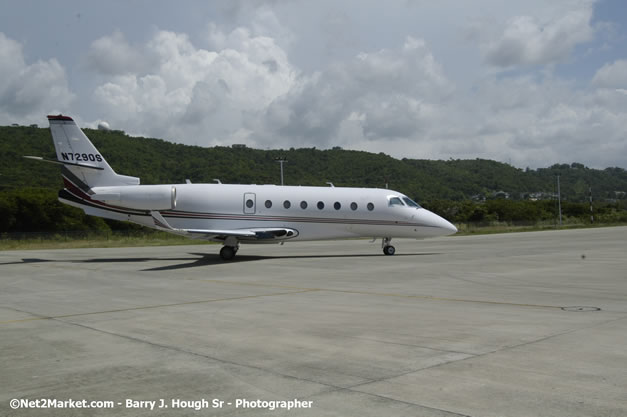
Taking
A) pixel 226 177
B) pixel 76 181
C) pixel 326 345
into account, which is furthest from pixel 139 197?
pixel 226 177

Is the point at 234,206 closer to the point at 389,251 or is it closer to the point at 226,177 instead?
the point at 389,251

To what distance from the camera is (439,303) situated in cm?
1179

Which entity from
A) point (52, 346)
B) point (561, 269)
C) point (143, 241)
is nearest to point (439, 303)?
point (52, 346)

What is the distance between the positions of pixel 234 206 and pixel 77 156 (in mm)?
6726

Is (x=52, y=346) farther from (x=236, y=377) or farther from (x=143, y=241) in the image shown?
(x=143, y=241)

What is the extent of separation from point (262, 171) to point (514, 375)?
93997 mm

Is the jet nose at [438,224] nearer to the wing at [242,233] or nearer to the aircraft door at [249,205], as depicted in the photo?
the wing at [242,233]

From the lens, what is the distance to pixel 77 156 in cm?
2408

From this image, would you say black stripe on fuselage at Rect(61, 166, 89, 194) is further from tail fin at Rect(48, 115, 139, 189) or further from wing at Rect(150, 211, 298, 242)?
wing at Rect(150, 211, 298, 242)

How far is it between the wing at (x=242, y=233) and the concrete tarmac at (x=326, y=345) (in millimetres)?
5641

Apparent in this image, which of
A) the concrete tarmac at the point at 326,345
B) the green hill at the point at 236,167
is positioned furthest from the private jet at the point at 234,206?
the green hill at the point at 236,167

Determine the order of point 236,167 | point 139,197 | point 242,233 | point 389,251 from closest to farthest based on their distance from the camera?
point 242,233 → point 139,197 → point 389,251 → point 236,167

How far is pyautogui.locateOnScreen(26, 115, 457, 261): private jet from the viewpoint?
78.5 feet

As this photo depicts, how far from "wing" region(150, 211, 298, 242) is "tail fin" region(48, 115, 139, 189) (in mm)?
3421
